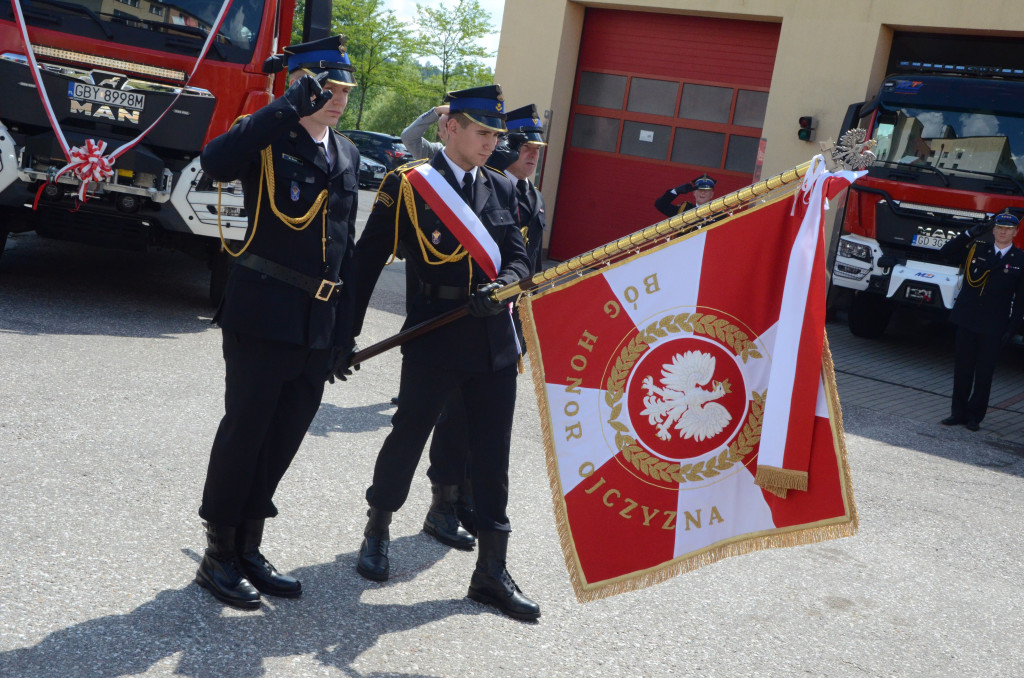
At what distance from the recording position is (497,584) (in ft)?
12.8

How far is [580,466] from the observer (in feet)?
11.9

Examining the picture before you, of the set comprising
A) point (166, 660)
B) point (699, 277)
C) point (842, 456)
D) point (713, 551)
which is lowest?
point (166, 660)

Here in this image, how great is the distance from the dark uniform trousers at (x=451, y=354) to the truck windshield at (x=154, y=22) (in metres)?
4.61

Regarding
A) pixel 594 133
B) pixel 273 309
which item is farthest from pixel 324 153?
pixel 594 133

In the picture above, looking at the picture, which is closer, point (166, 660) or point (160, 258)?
point (166, 660)

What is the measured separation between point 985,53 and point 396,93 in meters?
26.9

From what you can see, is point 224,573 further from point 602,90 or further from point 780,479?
point 602,90

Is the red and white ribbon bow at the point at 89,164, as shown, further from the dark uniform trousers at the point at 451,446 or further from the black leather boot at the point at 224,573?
the black leather boot at the point at 224,573

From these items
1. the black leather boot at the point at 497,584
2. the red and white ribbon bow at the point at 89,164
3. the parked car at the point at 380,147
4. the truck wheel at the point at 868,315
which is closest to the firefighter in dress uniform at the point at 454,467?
the black leather boot at the point at 497,584

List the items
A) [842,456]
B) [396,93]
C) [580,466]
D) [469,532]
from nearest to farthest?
1. [842,456]
2. [580,466]
3. [469,532]
4. [396,93]

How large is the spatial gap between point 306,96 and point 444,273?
2.88 ft

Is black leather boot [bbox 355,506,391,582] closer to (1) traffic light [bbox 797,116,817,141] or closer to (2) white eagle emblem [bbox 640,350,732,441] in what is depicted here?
(2) white eagle emblem [bbox 640,350,732,441]

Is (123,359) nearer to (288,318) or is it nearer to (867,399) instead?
(288,318)

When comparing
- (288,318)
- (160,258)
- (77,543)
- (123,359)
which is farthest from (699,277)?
(160,258)
